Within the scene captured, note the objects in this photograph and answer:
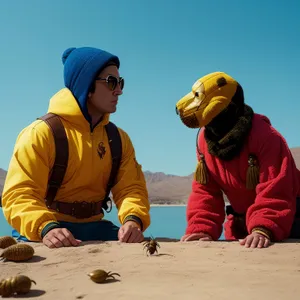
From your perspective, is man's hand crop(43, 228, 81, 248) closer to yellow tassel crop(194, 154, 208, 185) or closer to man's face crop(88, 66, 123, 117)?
man's face crop(88, 66, 123, 117)

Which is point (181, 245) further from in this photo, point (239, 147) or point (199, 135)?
point (199, 135)

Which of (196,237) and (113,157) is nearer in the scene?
(196,237)

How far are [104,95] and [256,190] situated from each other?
174cm

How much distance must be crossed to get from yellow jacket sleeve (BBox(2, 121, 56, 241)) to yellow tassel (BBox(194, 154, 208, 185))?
4.81 feet

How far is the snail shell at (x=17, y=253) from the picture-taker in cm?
319

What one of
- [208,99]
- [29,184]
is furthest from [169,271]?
[208,99]

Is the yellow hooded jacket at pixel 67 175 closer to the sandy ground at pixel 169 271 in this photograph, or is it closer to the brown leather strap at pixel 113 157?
the brown leather strap at pixel 113 157

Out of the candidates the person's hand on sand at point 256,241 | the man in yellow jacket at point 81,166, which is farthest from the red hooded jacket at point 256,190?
the man in yellow jacket at point 81,166

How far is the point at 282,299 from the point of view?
2.16 m

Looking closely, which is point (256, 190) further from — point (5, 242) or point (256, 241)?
point (5, 242)

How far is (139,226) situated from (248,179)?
3.67 feet

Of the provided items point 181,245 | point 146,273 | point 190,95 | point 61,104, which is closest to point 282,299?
point 146,273

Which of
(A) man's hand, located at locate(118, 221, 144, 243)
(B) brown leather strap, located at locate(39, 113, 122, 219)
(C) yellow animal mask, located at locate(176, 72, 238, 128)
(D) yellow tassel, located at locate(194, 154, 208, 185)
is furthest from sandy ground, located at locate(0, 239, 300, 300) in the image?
(C) yellow animal mask, located at locate(176, 72, 238, 128)

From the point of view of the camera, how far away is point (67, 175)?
13.9 ft
